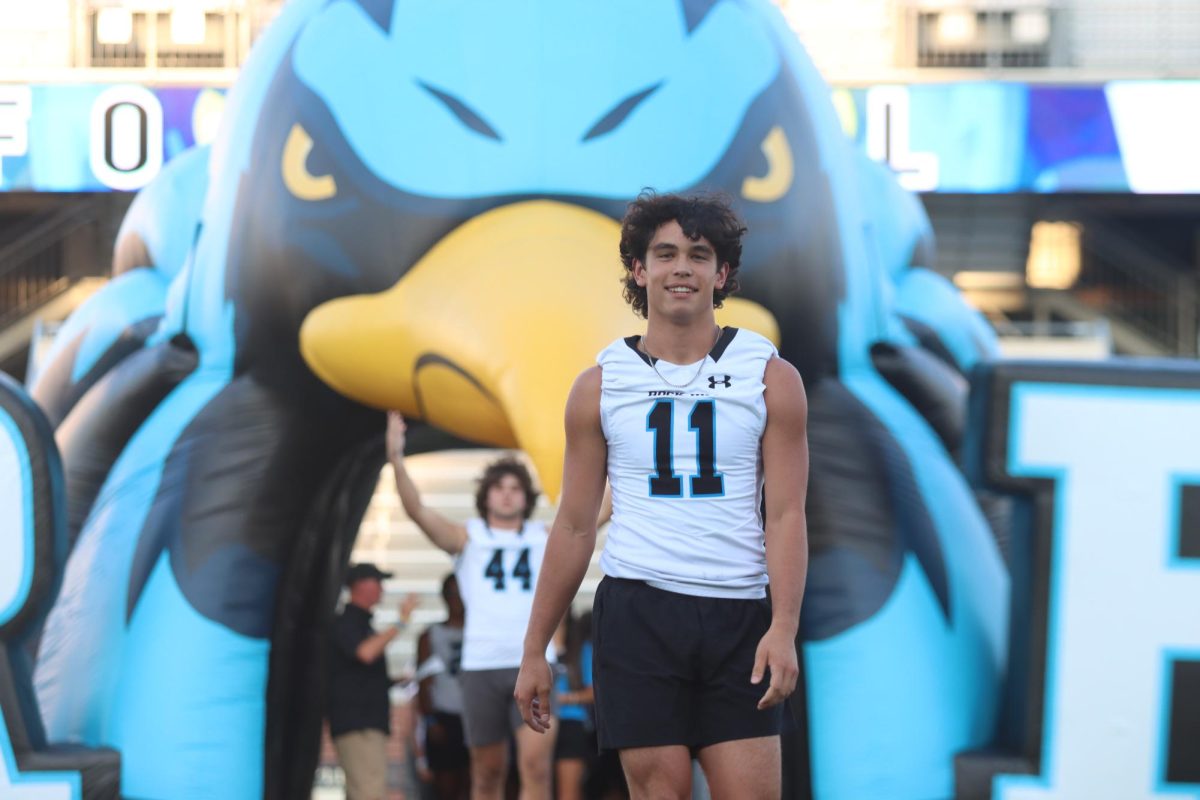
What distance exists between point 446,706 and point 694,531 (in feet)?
11.1

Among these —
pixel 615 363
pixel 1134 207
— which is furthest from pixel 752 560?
pixel 1134 207

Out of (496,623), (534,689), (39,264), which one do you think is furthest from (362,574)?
(39,264)

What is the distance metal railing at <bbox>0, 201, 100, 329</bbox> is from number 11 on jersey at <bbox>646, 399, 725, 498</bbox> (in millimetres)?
11952

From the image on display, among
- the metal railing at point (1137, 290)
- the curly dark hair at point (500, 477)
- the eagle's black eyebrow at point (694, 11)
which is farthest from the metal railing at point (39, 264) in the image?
the eagle's black eyebrow at point (694, 11)

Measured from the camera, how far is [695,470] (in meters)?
2.57

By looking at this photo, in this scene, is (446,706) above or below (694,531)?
below

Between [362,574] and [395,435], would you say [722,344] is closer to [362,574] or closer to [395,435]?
[395,435]

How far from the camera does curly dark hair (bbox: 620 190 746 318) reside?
2600 mm

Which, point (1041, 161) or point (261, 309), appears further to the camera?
point (1041, 161)

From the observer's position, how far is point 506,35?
4.25m

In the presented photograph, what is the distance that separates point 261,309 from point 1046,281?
37.7 ft

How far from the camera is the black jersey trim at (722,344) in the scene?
261cm

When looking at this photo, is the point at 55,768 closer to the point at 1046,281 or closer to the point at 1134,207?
the point at 1046,281

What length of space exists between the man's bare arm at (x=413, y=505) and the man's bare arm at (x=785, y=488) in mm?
2040
